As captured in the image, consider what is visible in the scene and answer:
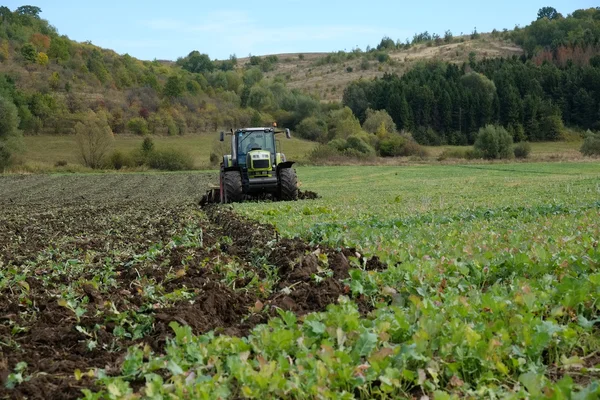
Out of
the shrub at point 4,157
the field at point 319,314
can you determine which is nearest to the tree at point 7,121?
the shrub at point 4,157

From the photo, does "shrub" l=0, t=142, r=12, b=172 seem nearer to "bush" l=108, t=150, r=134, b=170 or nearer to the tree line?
"bush" l=108, t=150, r=134, b=170

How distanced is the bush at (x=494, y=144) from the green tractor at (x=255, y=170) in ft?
170

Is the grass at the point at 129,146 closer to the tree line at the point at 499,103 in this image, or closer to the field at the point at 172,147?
the field at the point at 172,147

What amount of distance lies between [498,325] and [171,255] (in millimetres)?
6284

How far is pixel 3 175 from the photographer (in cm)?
5862

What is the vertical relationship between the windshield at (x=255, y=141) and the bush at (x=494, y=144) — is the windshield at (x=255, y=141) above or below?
above

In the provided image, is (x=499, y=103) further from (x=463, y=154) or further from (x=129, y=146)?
(x=129, y=146)

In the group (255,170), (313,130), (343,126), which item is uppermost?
(343,126)

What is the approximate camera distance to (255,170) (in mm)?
23438

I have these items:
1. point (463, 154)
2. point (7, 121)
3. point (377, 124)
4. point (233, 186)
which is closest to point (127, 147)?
point (7, 121)

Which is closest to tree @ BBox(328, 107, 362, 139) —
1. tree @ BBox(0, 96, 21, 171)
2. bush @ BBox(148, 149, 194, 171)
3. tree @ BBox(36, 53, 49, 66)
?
bush @ BBox(148, 149, 194, 171)

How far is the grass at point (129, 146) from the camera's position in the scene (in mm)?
71812

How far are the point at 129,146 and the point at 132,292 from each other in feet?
260

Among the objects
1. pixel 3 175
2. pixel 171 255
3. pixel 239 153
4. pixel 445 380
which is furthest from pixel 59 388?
pixel 3 175
